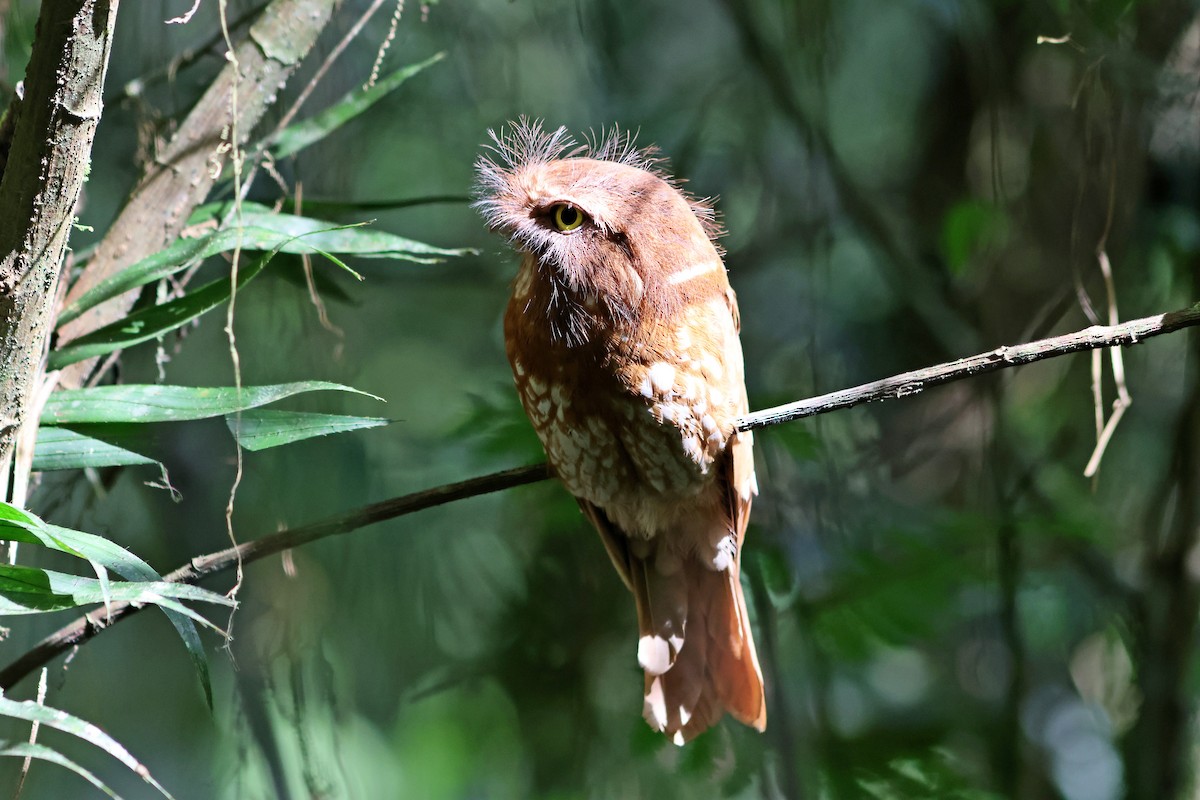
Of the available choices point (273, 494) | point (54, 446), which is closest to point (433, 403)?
point (273, 494)

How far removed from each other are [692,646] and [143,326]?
1213 millimetres

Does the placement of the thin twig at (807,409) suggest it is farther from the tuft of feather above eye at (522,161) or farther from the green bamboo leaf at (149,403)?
the tuft of feather above eye at (522,161)

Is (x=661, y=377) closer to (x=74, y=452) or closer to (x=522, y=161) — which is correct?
(x=522, y=161)

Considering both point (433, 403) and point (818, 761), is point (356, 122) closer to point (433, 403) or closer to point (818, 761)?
point (433, 403)

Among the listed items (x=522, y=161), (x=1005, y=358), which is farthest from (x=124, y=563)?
(x=1005, y=358)

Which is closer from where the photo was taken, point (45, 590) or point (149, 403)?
point (45, 590)

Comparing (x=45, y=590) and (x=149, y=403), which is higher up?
(x=149, y=403)

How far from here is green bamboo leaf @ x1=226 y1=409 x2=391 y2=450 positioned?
4.43 ft

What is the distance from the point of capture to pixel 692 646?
1.97 m

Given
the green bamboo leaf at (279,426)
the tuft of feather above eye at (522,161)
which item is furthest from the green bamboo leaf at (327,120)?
the green bamboo leaf at (279,426)

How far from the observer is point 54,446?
1.45 m

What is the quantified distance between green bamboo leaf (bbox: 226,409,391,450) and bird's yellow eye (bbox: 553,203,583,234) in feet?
1.38

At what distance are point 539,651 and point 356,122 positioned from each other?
6.02 feet

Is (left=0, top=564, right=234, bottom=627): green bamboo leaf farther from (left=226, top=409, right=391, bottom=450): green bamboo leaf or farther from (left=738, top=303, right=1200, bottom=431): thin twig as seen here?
(left=738, top=303, right=1200, bottom=431): thin twig
